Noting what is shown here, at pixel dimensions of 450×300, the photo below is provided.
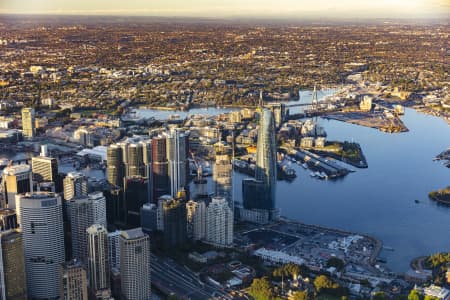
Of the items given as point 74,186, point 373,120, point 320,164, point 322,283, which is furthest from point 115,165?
point 373,120

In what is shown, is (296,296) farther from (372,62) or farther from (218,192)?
(372,62)

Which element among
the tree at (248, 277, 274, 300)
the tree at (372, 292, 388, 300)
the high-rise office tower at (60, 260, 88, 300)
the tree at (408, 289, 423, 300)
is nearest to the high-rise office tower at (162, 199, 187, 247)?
the tree at (248, 277, 274, 300)

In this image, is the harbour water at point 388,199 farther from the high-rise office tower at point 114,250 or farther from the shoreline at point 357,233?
the high-rise office tower at point 114,250

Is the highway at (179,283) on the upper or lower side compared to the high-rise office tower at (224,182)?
lower

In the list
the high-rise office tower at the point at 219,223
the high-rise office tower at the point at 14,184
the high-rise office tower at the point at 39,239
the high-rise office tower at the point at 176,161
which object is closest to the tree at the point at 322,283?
the high-rise office tower at the point at 219,223

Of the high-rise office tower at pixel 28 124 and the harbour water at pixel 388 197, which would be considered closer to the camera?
the harbour water at pixel 388 197
